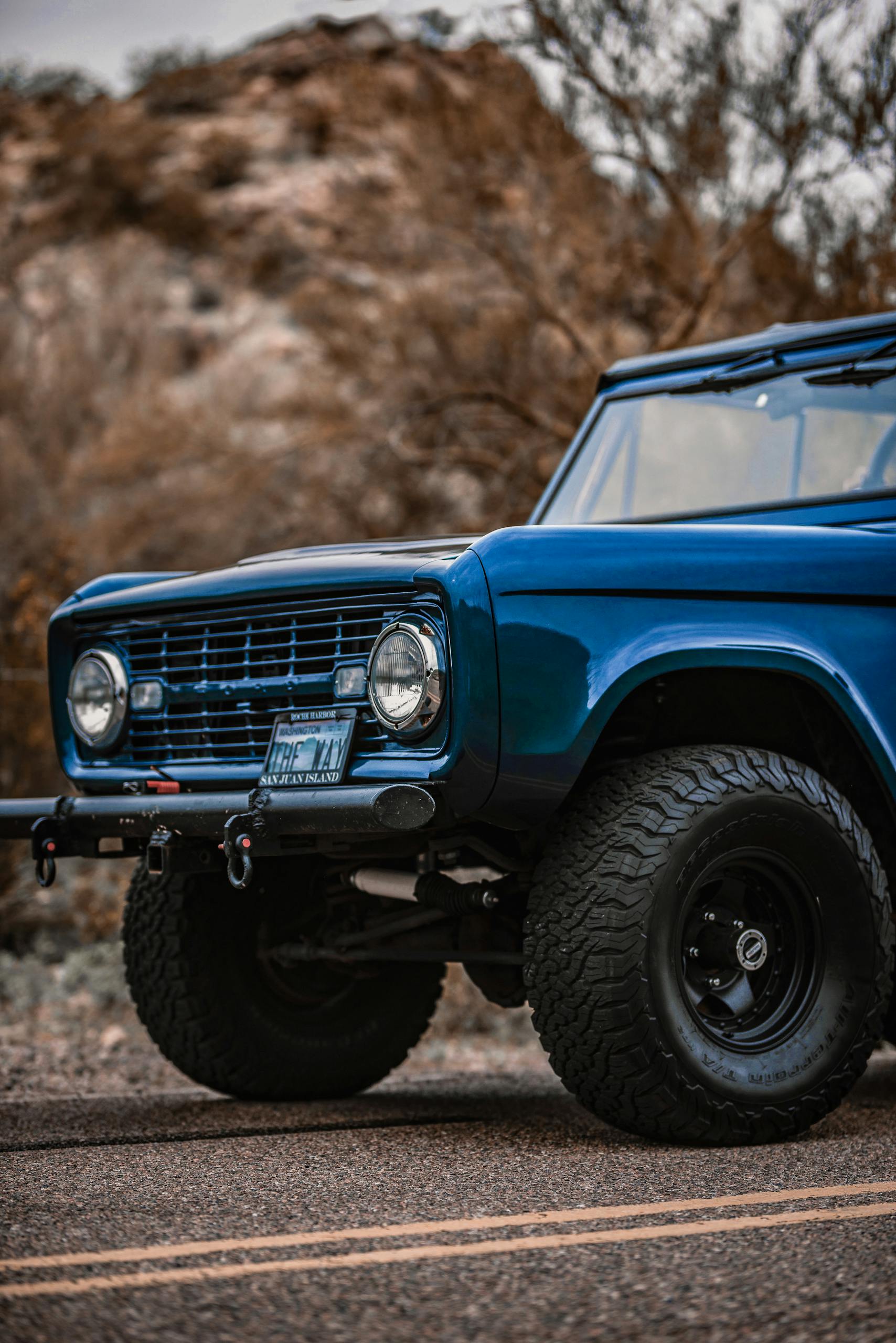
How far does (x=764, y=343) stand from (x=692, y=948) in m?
2.42

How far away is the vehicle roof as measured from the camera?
5.27 metres

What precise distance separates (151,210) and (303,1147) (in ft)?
89.7

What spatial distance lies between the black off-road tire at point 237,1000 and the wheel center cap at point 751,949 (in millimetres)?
1348

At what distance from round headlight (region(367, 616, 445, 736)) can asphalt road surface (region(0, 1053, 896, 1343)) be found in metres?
1.06

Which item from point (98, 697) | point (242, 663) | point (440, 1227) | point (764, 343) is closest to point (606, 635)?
point (242, 663)

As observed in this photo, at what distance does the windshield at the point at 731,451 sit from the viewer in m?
5.12

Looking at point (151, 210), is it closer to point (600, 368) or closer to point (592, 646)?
point (600, 368)

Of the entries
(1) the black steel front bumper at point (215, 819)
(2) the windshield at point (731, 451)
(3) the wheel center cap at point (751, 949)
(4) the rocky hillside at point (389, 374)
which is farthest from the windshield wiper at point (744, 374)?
(4) the rocky hillside at point (389, 374)

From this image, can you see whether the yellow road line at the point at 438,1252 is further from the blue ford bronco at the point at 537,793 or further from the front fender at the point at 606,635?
the front fender at the point at 606,635

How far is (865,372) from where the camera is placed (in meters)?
5.21

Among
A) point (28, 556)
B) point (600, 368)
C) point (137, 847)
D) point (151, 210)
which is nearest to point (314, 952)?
point (137, 847)

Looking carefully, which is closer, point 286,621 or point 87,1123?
point 286,621

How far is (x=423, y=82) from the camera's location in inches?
534

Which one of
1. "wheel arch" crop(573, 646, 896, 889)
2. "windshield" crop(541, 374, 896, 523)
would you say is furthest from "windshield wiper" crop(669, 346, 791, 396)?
"wheel arch" crop(573, 646, 896, 889)
